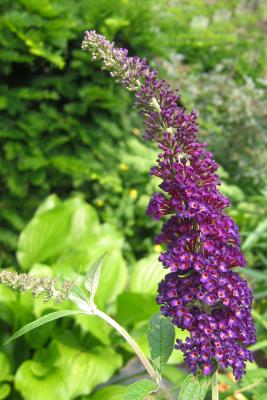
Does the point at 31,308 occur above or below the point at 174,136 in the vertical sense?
below

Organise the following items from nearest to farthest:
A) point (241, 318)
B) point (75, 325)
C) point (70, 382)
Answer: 1. point (241, 318)
2. point (70, 382)
3. point (75, 325)

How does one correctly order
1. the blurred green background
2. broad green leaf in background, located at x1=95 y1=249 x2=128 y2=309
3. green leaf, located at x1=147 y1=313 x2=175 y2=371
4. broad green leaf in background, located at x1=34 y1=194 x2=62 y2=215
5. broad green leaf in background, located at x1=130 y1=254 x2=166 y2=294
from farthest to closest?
1. broad green leaf in background, located at x1=34 y1=194 x2=62 y2=215
2. broad green leaf in background, located at x1=130 y1=254 x2=166 y2=294
3. broad green leaf in background, located at x1=95 y1=249 x2=128 y2=309
4. the blurred green background
5. green leaf, located at x1=147 y1=313 x2=175 y2=371

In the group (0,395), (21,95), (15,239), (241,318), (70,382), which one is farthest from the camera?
(15,239)

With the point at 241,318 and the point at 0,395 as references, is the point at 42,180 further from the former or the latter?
the point at 241,318

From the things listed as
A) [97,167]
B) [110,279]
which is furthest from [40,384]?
[97,167]

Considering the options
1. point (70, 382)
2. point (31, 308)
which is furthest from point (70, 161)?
point (70, 382)

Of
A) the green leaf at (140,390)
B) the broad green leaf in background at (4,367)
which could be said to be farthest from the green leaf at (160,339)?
the broad green leaf in background at (4,367)

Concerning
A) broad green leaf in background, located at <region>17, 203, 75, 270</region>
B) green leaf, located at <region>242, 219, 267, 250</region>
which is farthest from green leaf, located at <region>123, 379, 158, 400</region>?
green leaf, located at <region>242, 219, 267, 250</region>

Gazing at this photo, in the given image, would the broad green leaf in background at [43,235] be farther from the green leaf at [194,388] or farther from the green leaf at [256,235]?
the green leaf at [194,388]

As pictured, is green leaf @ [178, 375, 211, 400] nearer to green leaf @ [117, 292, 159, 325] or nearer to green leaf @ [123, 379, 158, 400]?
green leaf @ [123, 379, 158, 400]
